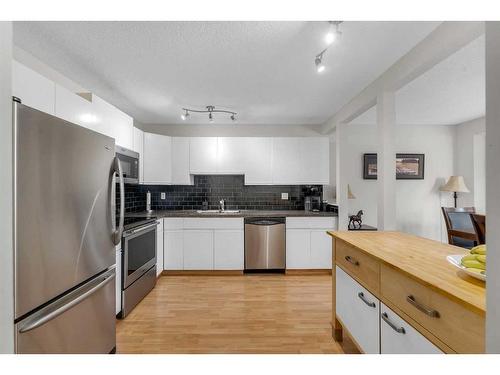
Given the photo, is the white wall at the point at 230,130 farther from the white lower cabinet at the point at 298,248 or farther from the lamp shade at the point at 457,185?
the lamp shade at the point at 457,185

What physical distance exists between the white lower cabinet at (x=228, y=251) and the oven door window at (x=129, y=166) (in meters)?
1.32

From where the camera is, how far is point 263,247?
3.53m

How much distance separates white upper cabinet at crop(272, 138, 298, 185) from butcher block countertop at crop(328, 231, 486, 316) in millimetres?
2053

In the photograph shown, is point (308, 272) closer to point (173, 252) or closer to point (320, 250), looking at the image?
point (320, 250)

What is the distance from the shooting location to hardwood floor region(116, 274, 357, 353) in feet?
6.28

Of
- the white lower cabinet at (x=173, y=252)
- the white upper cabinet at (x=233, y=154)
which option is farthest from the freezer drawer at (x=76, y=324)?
the white upper cabinet at (x=233, y=154)

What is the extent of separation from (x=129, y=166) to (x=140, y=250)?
2.99 feet

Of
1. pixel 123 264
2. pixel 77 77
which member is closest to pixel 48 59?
pixel 77 77

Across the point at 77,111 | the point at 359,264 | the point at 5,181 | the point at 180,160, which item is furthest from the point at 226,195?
Result: the point at 5,181

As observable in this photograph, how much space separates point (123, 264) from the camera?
92.5 inches

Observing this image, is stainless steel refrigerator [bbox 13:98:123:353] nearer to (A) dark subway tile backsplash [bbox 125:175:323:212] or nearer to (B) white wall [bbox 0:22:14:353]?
(B) white wall [bbox 0:22:14:353]

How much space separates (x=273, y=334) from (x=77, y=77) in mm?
2838

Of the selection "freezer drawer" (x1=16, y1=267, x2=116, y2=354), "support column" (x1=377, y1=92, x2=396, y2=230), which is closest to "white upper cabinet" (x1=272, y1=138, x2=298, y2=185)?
"support column" (x1=377, y1=92, x2=396, y2=230)
